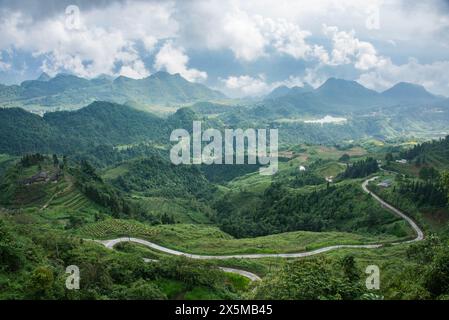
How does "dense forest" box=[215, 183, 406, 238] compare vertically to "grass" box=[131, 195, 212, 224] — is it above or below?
above

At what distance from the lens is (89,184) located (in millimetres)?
129375

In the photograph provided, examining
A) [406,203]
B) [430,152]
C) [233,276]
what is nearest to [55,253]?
[233,276]

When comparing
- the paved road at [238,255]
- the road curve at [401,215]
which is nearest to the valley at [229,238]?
the paved road at [238,255]

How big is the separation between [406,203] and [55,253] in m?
91.4

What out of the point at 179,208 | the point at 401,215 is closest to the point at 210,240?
the point at 401,215

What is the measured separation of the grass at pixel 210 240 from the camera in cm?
8050

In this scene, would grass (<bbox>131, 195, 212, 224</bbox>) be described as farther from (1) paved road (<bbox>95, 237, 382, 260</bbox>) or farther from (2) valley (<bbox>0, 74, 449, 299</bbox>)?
(1) paved road (<bbox>95, 237, 382, 260</bbox>)

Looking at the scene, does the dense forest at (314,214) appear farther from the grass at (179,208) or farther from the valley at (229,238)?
the grass at (179,208)

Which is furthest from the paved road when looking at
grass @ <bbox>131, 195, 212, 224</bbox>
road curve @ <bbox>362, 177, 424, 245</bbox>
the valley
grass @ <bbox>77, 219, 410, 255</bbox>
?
grass @ <bbox>131, 195, 212, 224</bbox>

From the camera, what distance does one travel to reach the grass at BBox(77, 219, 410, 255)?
3169 inches

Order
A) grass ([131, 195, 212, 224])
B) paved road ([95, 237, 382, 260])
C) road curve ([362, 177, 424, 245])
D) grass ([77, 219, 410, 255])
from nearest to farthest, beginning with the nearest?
paved road ([95, 237, 382, 260]) < grass ([77, 219, 410, 255]) < road curve ([362, 177, 424, 245]) < grass ([131, 195, 212, 224])

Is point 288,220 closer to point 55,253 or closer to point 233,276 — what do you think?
point 233,276

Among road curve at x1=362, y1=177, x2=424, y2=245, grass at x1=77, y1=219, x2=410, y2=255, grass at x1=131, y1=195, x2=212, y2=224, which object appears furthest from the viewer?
grass at x1=131, y1=195, x2=212, y2=224
